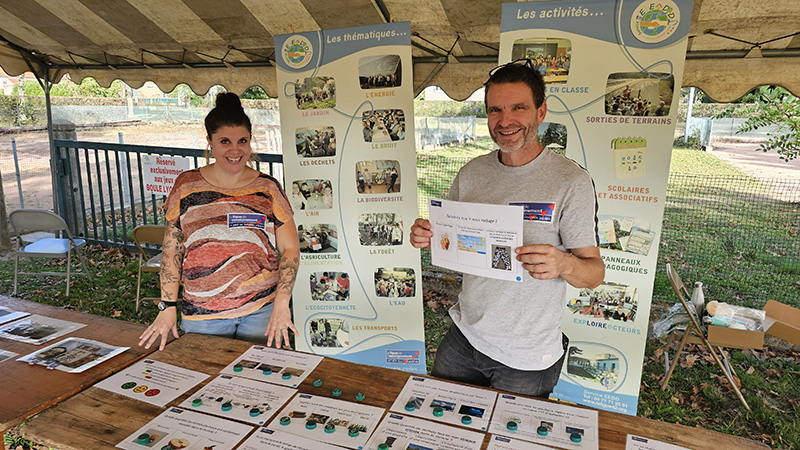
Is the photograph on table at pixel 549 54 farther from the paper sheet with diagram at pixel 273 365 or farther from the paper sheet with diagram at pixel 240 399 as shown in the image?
the paper sheet with diagram at pixel 240 399

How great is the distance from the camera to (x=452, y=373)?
6.36 ft

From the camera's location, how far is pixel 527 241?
5.66ft

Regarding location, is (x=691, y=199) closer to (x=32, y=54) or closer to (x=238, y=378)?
(x=238, y=378)

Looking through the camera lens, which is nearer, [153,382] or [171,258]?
[153,382]

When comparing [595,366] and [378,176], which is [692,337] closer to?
[595,366]

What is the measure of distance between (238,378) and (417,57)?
129 inches

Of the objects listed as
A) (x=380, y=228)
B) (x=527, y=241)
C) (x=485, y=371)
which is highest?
(x=527, y=241)

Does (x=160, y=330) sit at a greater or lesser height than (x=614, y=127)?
lesser

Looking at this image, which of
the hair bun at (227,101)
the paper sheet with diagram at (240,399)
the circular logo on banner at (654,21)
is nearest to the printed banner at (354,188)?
the hair bun at (227,101)

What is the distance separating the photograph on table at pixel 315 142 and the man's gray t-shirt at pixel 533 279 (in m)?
1.81

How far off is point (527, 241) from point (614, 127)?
5.13 ft

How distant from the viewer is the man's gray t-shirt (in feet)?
5.44

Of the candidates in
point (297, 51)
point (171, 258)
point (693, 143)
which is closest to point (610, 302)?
point (171, 258)

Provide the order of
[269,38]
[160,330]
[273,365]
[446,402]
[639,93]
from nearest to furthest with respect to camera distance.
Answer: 1. [446,402]
2. [273,365]
3. [160,330]
4. [639,93]
5. [269,38]
